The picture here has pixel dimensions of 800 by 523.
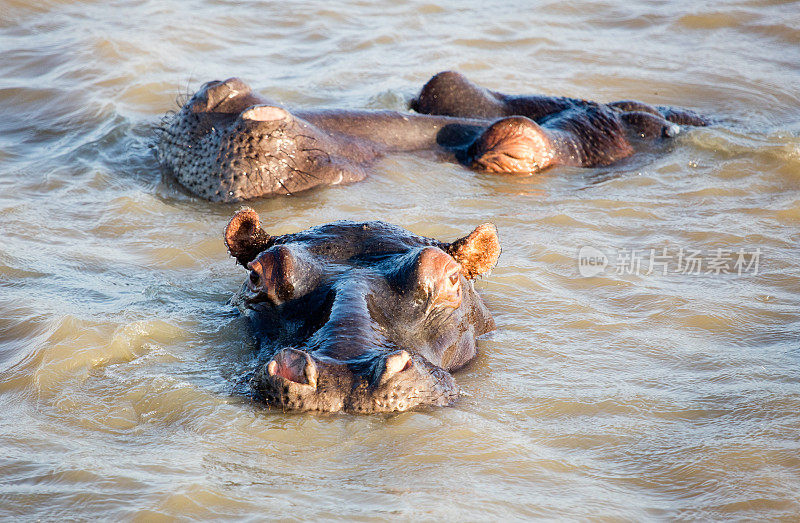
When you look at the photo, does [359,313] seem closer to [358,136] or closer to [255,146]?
[255,146]

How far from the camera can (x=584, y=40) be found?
12773 millimetres

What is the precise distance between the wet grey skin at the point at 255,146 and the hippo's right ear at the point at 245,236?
8.11 ft

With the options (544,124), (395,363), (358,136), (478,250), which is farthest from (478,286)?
(544,124)

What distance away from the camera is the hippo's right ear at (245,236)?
191 inches

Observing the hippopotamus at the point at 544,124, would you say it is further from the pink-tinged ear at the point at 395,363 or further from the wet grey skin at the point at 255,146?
the pink-tinged ear at the point at 395,363

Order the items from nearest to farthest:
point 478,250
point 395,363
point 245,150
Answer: point 395,363 < point 478,250 < point 245,150

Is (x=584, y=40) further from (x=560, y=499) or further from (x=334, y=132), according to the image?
(x=560, y=499)

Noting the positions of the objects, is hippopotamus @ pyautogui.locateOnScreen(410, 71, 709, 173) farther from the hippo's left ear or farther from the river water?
the hippo's left ear

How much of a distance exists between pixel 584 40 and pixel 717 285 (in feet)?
24.7

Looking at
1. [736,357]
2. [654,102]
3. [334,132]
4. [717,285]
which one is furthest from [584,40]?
[736,357]

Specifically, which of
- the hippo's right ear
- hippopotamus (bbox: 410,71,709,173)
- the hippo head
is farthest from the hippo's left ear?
hippopotamus (bbox: 410,71,709,173)

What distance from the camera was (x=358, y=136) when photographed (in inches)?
324

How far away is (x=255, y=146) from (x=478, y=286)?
96.2 inches

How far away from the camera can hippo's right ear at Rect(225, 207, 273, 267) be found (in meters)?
4.86
